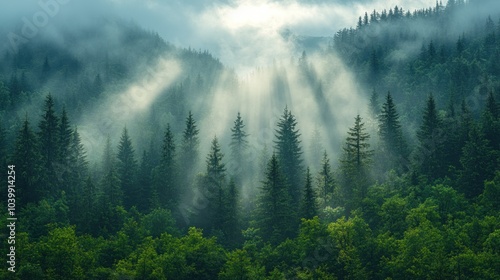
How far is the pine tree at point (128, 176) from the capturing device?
327 ft

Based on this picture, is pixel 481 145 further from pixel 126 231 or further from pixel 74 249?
pixel 74 249

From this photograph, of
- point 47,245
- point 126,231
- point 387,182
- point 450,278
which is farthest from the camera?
point 387,182

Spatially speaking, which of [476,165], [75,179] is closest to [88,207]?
[75,179]

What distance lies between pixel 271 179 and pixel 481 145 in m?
35.8

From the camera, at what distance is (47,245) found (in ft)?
198

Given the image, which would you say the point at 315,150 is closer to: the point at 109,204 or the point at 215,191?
the point at 215,191

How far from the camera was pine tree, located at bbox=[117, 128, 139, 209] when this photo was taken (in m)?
99.8

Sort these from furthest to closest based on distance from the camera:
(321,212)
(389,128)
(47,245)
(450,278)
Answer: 1. (389,128)
2. (321,212)
3. (47,245)
4. (450,278)

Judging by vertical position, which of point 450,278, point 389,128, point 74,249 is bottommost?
point 450,278

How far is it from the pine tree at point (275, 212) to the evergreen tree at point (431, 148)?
27698 millimetres

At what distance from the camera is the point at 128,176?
102875 millimetres

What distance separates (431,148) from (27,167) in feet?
238

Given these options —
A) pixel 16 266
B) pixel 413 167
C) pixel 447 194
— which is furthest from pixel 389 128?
pixel 16 266

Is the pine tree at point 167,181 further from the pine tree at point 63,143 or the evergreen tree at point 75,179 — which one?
the pine tree at point 63,143
